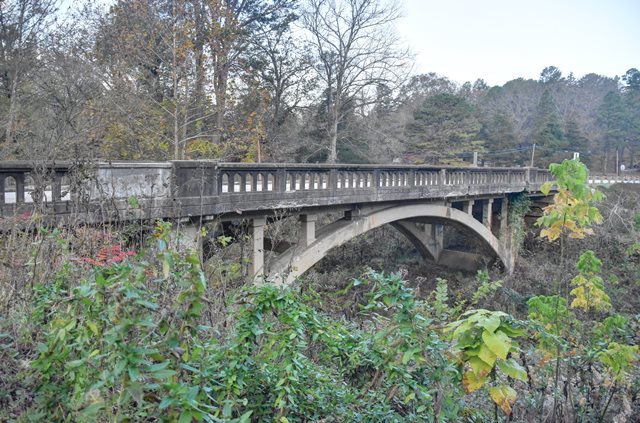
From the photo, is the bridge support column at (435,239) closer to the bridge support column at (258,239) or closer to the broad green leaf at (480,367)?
the bridge support column at (258,239)

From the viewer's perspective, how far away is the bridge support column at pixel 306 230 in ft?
26.5

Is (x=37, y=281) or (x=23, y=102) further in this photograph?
(x=23, y=102)

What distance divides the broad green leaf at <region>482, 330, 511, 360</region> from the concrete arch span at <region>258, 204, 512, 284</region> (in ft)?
6.63

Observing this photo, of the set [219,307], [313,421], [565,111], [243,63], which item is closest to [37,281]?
[219,307]

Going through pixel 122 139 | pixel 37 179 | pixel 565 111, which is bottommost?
pixel 37 179

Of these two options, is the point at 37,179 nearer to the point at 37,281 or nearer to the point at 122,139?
the point at 37,281

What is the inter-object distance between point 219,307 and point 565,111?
56.8 metres

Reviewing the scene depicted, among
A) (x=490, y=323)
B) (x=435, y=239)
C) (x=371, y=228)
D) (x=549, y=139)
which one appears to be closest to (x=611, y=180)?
(x=549, y=139)

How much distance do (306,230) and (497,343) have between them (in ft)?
21.2

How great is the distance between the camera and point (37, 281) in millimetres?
2568

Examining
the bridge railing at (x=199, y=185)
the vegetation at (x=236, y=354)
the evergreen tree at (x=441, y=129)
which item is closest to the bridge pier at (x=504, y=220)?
the bridge railing at (x=199, y=185)

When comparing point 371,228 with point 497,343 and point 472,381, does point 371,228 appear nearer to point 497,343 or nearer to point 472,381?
point 472,381

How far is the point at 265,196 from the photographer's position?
682 centimetres

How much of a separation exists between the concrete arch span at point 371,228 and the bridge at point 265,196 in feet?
0.09
